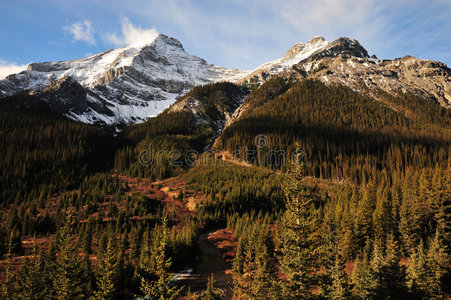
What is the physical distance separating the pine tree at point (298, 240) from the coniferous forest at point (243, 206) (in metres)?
0.10

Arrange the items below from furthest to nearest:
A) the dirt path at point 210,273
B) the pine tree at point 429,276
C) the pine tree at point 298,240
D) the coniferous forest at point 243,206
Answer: the dirt path at point 210,273 < the pine tree at point 429,276 < the coniferous forest at point 243,206 < the pine tree at point 298,240

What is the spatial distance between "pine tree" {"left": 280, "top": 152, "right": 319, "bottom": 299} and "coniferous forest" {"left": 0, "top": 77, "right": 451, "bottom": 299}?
100 millimetres

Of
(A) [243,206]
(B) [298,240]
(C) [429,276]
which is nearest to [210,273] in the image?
(C) [429,276]

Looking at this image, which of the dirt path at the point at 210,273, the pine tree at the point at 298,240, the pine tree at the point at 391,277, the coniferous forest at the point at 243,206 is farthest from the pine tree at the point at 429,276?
the dirt path at the point at 210,273

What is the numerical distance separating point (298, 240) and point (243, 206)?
257 ft

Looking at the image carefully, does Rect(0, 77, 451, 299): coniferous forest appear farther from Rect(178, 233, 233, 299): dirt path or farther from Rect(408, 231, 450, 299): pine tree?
Rect(178, 233, 233, 299): dirt path

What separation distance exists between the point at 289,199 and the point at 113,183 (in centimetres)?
10948

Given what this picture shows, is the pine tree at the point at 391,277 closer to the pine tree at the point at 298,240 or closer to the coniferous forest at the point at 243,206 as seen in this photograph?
the coniferous forest at the point at 243,206

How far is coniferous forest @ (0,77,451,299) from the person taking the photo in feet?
85.3

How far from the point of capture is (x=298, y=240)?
59.9 feet

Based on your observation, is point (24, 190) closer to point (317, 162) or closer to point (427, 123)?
point (317, 162)

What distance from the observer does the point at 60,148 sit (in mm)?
137875

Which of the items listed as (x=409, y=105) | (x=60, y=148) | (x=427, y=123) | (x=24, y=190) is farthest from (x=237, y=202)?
(x=409, y=105)

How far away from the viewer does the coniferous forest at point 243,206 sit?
26.0 m
